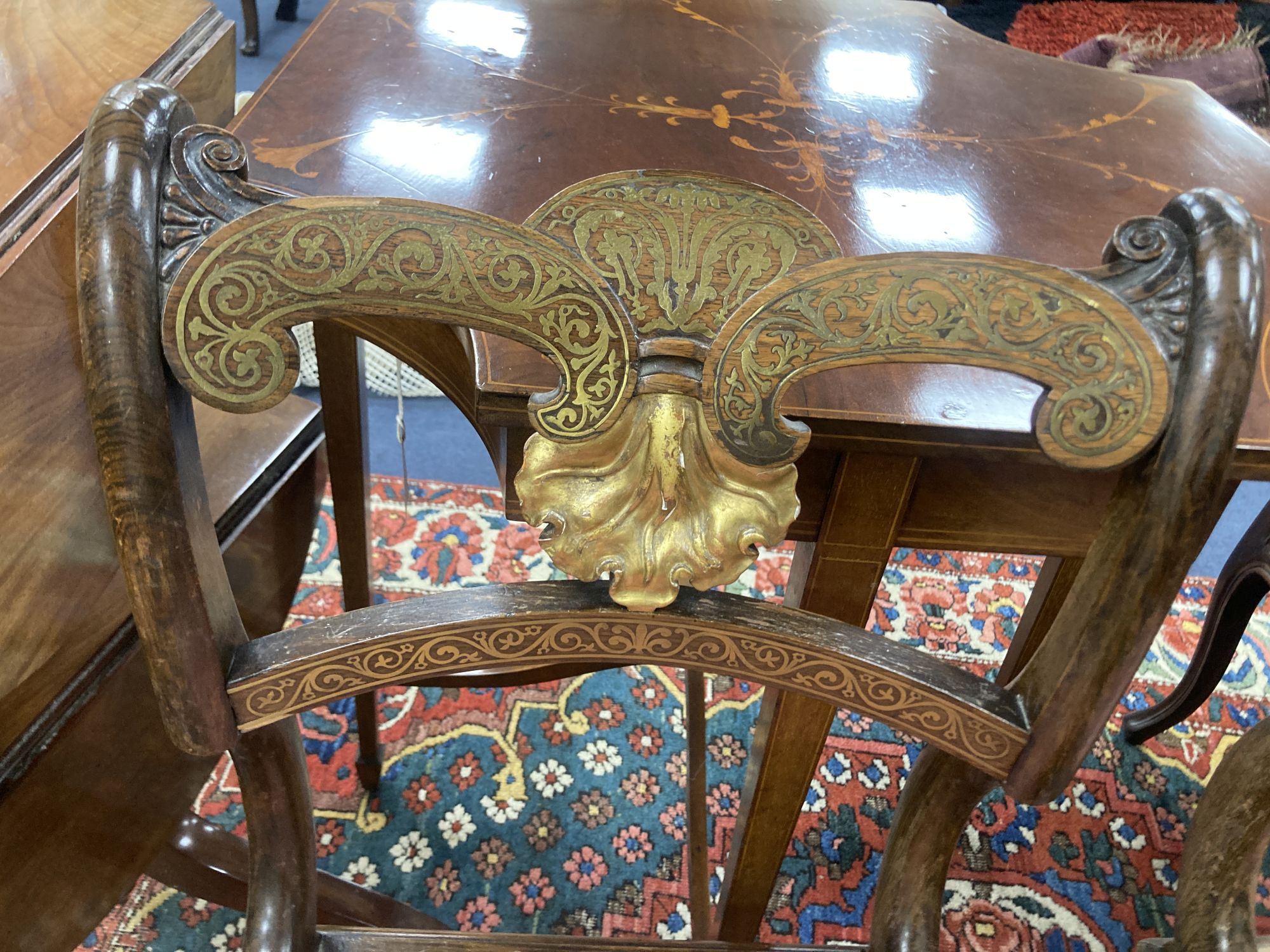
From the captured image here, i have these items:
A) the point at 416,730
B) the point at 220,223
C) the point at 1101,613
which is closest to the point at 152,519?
the point at 220,223

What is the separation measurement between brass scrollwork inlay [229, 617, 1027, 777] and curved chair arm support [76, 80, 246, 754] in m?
0.03

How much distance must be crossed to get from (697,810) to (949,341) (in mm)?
796

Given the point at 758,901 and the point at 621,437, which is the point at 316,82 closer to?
the point at 621,437

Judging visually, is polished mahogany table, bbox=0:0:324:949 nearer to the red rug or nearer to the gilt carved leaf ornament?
the gilt carved leaf ornament

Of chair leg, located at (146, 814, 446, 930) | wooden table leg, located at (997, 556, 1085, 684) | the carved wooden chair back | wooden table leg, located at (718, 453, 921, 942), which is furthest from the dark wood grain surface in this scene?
wooden table leg, located at (997, 556, 1085, 684)

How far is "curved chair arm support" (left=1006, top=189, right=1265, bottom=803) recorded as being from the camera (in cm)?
36

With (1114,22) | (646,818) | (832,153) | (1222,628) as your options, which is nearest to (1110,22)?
(1114,22)

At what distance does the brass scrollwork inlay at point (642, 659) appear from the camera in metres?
0.45

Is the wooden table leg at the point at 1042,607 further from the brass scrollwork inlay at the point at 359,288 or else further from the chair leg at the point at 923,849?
the brass scrollwork inlay at the point at 359,288

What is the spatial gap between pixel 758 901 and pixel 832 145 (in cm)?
63

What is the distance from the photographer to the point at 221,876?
0.92 metres

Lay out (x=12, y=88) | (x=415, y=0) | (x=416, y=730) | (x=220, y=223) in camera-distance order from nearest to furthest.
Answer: (x=220, y=223) < (x=12, y=88) < (x=415, y=0) < (x=416, y=730)

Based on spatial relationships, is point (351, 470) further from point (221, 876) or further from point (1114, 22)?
point (1114, 22)

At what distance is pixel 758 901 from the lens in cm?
77
